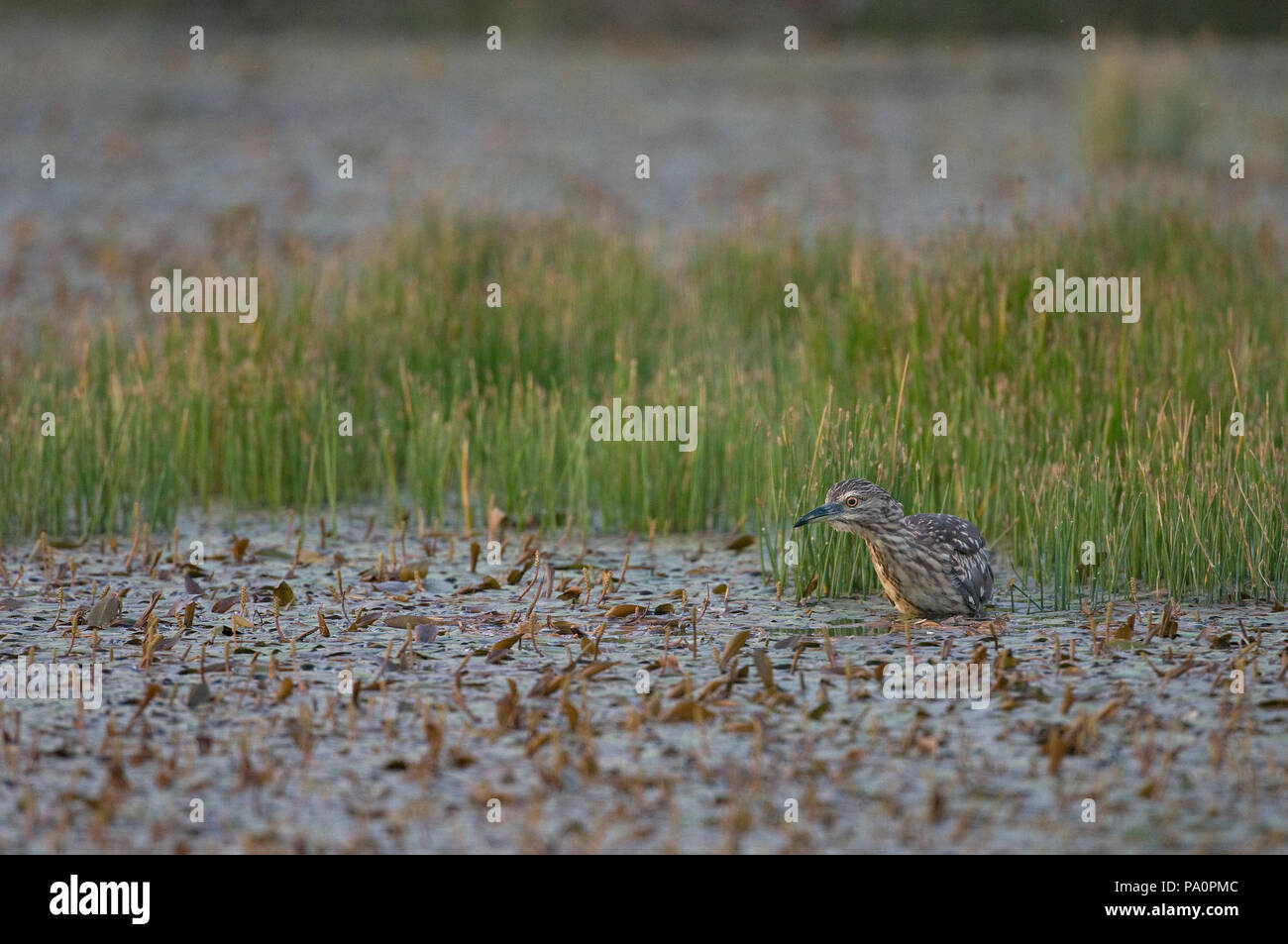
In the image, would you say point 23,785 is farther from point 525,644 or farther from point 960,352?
point 960,352

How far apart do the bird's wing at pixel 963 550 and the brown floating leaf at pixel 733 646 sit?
3.35 ft

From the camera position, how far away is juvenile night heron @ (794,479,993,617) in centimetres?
752

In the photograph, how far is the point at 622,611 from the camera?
761cm

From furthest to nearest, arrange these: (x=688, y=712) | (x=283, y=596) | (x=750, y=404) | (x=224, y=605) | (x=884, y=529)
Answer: (x=750, y=404), (x=283, y=596), (x=224, y=605), (x=884, y=529), (x=688, y=712)

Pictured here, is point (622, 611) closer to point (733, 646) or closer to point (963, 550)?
point (733, 646)

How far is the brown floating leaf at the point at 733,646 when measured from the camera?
22.6 feet

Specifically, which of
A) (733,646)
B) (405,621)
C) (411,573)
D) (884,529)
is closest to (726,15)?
(411,573)

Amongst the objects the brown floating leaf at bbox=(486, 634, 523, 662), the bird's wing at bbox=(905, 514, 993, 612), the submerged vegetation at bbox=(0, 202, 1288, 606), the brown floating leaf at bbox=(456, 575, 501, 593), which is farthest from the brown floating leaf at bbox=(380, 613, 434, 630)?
the bird's wing at bbox=(905, 514, 993, 612)

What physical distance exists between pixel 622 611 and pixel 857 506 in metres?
1.11

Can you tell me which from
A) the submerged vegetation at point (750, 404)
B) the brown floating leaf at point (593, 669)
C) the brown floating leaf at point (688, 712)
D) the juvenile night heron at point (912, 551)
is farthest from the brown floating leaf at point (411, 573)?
the brown floating leaf at point (688, 712)

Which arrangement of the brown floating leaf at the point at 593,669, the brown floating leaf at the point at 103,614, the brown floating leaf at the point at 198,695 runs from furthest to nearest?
the brown floating leaf at the point at 103,614 < the brown floating leaf at the point at 593,669 < the brown floating leaf at the point at 198,695

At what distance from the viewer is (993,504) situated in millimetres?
8828

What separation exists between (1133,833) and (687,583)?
3295mm

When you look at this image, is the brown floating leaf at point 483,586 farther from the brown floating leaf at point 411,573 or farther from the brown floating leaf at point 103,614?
the brown floating leaf at point 103,614
